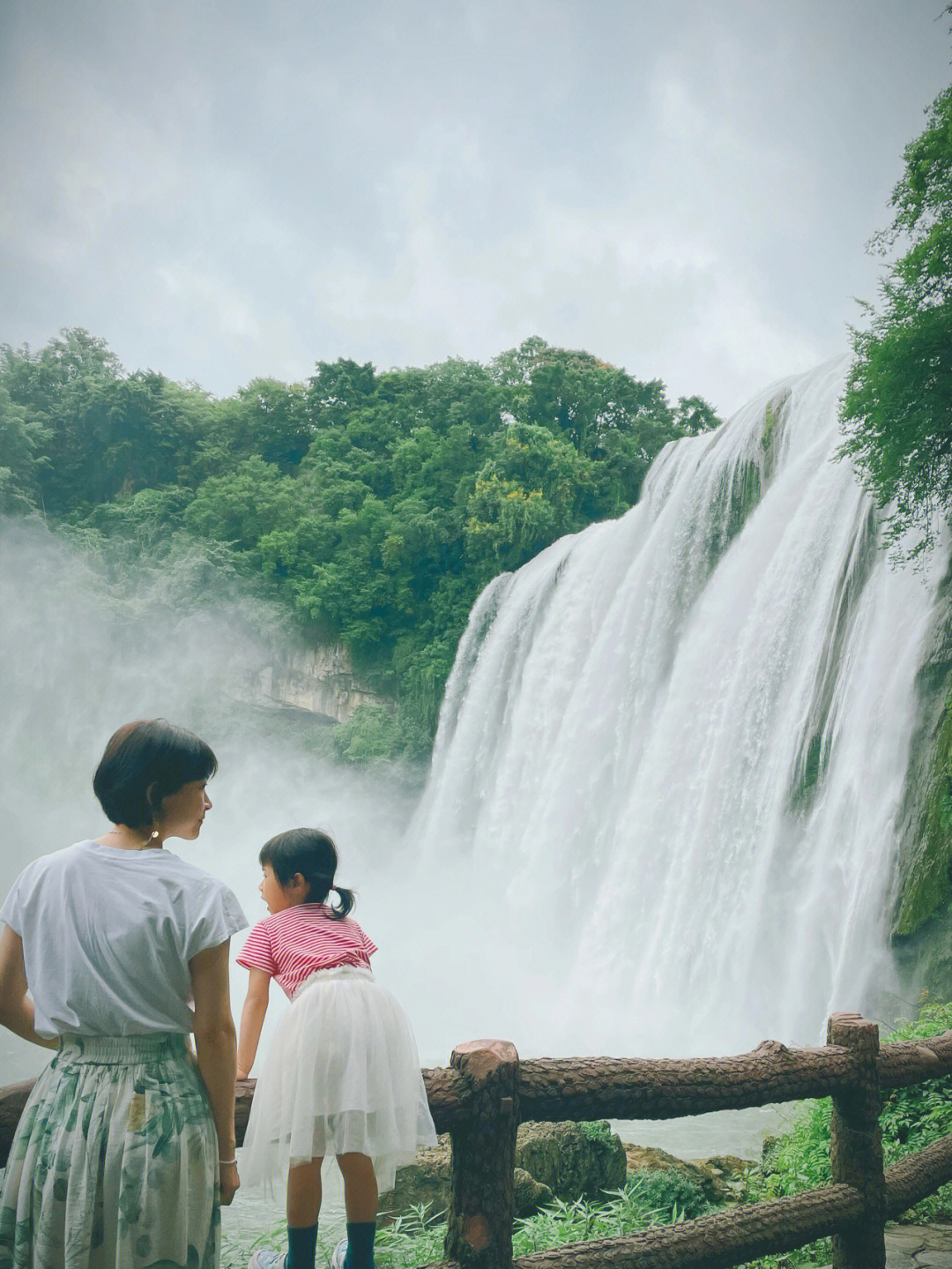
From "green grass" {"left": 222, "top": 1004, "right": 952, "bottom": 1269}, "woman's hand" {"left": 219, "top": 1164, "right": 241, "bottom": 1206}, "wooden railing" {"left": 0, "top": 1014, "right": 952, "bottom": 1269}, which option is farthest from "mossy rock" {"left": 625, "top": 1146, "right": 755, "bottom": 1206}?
"woman's hand" {"left": 219, "top": 1164, "right": 241, "bottom": 1206}

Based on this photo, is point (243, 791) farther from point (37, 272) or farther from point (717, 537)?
point (37, 272)

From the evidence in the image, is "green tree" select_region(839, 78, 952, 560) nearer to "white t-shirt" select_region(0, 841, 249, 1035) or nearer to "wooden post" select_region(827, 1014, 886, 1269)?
"wooden post" select_region(827, 1014, 886, 1269)

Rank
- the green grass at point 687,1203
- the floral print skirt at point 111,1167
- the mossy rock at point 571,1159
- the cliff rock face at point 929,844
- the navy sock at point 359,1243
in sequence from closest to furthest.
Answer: the floral print skirt at point 111,1167, the navy sock at point 359,1243, the green grass at point 687,1203, the mossy rock at point 571,1159, the cliff rock face at point 929,844

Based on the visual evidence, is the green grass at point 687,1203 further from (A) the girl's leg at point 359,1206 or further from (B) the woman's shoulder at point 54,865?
(B) the woman's shoulder at point 54,865

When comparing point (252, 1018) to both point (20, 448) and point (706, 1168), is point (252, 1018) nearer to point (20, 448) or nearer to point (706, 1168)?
point (706, 1168)

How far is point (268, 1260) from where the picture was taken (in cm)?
211

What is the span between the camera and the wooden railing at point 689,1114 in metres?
2.11

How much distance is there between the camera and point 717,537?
13227 mm

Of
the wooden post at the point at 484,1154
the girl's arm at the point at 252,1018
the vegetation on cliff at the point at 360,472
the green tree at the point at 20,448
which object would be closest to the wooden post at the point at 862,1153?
the wooden post at the point at 484,1154

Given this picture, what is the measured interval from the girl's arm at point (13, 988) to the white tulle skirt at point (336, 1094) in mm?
512

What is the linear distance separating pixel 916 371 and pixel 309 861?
8.05 meters

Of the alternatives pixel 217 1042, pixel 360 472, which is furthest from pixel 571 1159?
pixel 360 472

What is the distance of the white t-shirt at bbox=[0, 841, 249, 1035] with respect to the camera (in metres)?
1.61

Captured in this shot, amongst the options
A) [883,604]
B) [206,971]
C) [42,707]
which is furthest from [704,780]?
[42,707]
